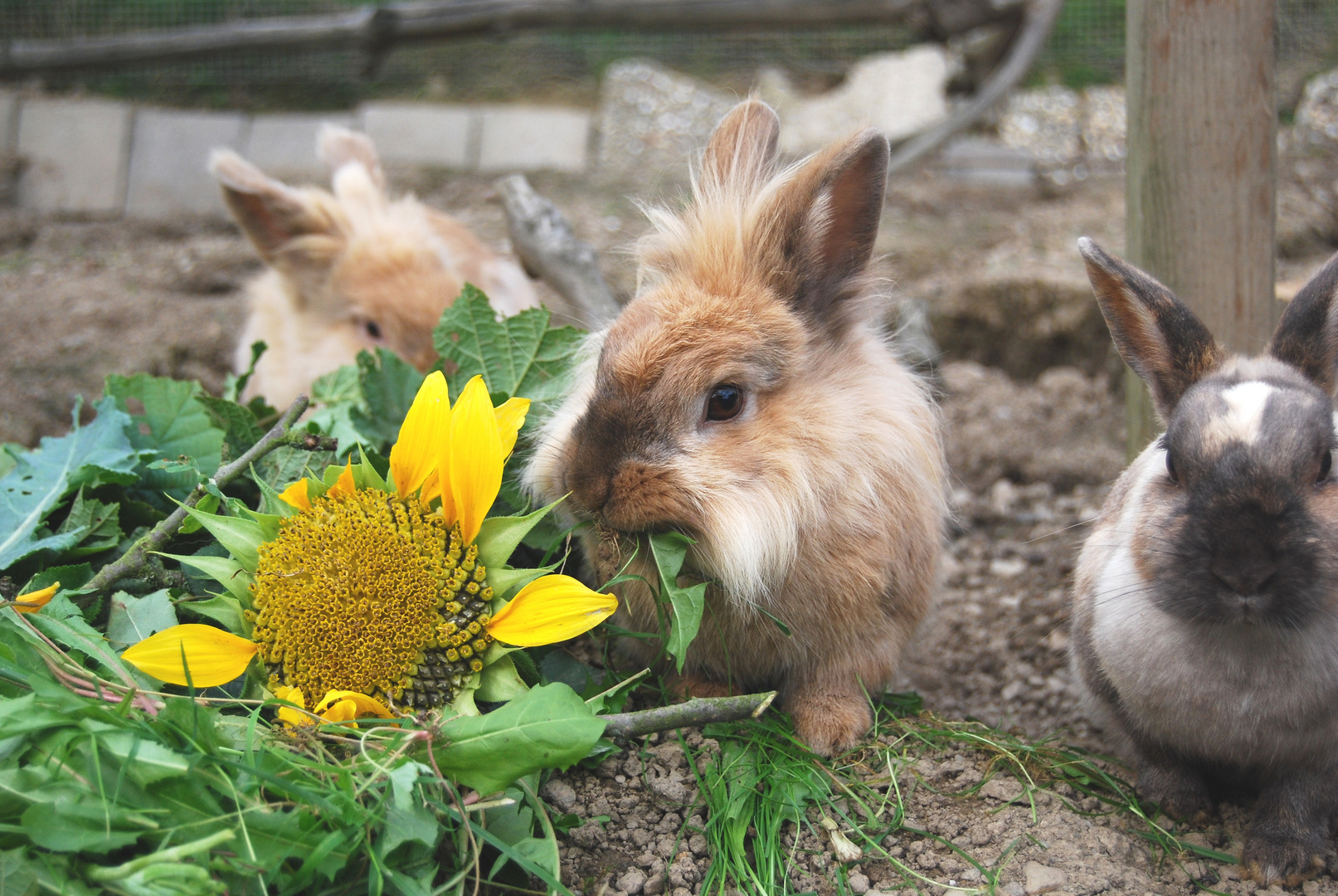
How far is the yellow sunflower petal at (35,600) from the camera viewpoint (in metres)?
2.27

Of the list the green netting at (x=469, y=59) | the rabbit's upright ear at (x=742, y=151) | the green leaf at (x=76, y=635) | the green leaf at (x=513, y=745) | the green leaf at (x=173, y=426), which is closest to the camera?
the green leaf at (x=513, y=745)

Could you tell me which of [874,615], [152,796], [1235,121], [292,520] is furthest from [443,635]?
[1235,121]

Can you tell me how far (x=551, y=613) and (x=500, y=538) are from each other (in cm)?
22

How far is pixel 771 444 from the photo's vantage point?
2.43 m

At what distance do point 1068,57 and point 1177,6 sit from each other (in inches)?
209

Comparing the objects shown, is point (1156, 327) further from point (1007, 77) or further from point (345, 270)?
point (1007, 77)

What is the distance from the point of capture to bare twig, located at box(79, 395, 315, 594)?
248cm

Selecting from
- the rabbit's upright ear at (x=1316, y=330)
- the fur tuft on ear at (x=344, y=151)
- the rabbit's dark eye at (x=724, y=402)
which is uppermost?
the rabbit's upright ear at (x=1316, y=330)

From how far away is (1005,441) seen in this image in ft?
15.5

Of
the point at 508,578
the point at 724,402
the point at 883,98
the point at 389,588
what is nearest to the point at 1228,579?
the point at 724,402

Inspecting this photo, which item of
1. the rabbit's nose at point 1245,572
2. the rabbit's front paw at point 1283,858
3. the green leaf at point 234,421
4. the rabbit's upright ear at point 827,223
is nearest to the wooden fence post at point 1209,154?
the rabbit's upright ear at point 827,223

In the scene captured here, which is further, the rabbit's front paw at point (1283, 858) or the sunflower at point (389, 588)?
the rabbit's front paw at point (1283, 858)

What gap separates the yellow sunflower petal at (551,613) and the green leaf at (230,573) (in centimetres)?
58

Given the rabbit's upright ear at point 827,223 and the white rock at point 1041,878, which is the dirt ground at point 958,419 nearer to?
the white rock at point 1041,878
